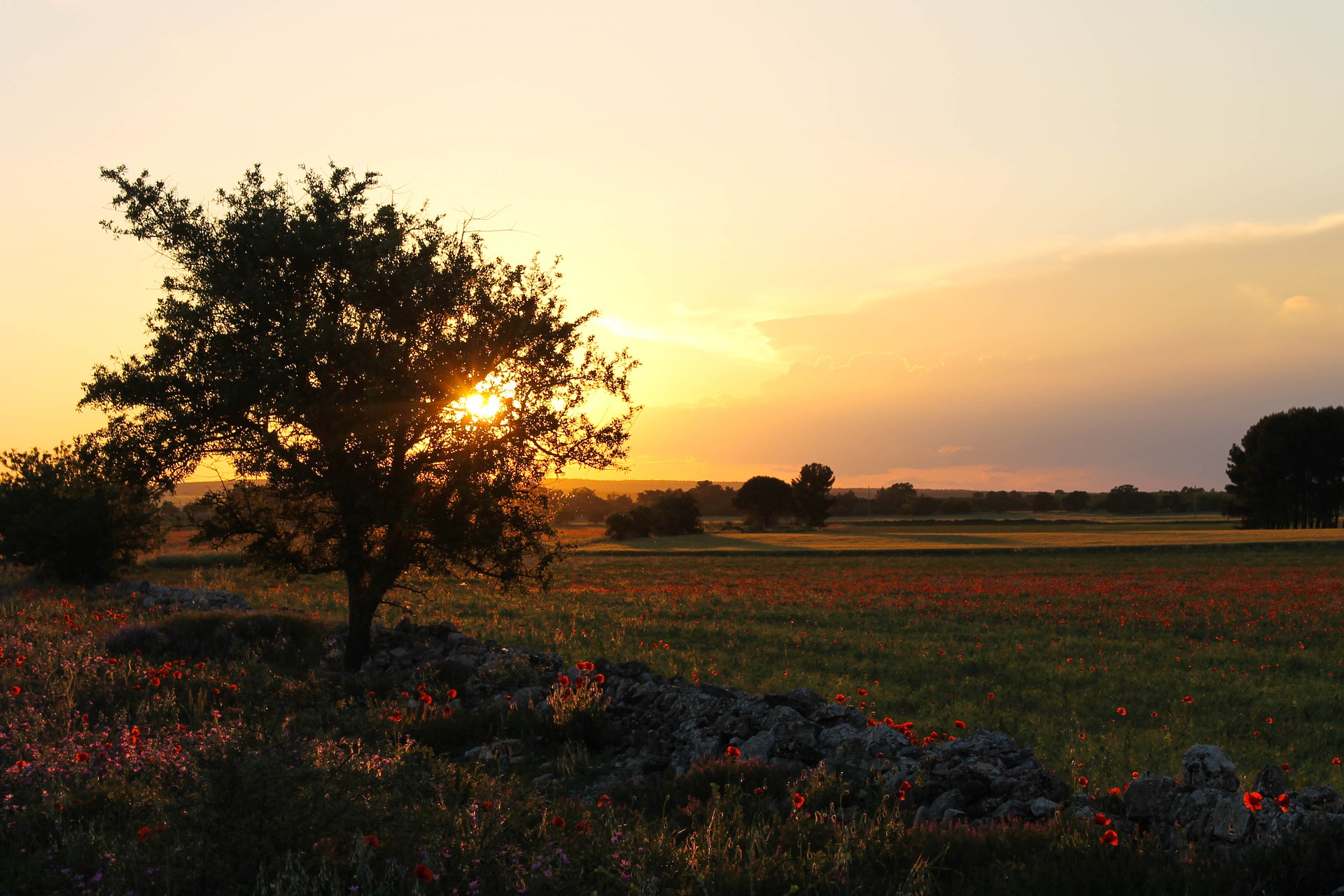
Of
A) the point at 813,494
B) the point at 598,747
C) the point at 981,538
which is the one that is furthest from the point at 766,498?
the point at 598,747

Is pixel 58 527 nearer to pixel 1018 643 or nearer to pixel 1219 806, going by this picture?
pixel 1018 643

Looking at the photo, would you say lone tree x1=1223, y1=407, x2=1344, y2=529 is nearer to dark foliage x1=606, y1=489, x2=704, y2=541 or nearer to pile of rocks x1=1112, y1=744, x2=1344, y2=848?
dark foliage x1=606, y1=489, x2=704, y2=541

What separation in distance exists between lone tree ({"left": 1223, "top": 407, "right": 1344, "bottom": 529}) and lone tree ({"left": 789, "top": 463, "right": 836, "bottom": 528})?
51.0 meters

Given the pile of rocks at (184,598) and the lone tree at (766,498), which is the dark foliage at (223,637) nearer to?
the pile of rocks at (184,598)

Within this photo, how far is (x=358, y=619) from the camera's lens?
15227 millimetres

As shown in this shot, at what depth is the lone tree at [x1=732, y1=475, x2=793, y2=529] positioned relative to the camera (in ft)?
396

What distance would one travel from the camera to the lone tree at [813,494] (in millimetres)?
119750

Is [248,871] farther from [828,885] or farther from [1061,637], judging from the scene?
[1061,637]

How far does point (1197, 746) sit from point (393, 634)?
46.0ft

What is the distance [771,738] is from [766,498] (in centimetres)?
11304

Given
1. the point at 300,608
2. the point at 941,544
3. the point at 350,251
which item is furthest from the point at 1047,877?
the point at 941,544

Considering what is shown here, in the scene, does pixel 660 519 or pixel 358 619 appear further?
pixel 660 519

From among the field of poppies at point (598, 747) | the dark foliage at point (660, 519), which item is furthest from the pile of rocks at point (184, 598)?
the dark foliage at point (660, 519)

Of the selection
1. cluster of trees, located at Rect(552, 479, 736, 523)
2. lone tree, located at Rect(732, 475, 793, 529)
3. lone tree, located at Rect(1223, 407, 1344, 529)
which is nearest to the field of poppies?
cluster of trees, located at Rect(552, 479, 736, 523)
